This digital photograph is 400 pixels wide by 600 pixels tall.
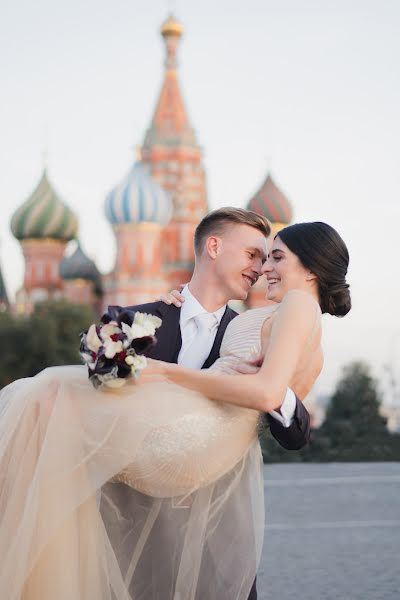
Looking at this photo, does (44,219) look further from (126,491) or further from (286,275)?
(126,491)

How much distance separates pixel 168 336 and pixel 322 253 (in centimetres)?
79

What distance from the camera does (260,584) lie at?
549cm

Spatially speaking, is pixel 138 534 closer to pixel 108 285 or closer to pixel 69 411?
pixel 69 411

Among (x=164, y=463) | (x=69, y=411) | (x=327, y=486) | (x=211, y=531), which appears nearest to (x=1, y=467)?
(x=69, y=411)

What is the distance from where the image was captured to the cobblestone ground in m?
5.45

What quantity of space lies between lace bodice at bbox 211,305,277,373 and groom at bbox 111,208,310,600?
337mm

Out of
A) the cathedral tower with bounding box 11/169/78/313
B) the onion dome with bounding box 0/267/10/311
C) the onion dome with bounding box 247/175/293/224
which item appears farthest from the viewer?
the onion dome with bounding box 0/267/10/311

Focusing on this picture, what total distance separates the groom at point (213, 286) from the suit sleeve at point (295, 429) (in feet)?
1.91

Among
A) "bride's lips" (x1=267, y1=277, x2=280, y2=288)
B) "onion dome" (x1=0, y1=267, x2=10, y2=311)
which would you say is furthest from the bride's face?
"onion dome" (x1=0, y1=267, x2=10, y2=311)

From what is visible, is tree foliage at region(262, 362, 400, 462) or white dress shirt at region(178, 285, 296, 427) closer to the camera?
white dress shirt at region(178, 285, 296, 427)

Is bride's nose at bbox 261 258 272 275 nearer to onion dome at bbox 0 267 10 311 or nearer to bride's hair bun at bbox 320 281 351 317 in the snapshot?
bride's hair bun at bbox 320 281 351 317

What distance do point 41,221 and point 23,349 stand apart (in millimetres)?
12590

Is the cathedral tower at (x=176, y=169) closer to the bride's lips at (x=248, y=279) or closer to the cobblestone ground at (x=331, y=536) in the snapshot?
the cobblestone ground at (x=331, y=536)

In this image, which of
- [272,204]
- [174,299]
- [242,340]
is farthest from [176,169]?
[242,340]
